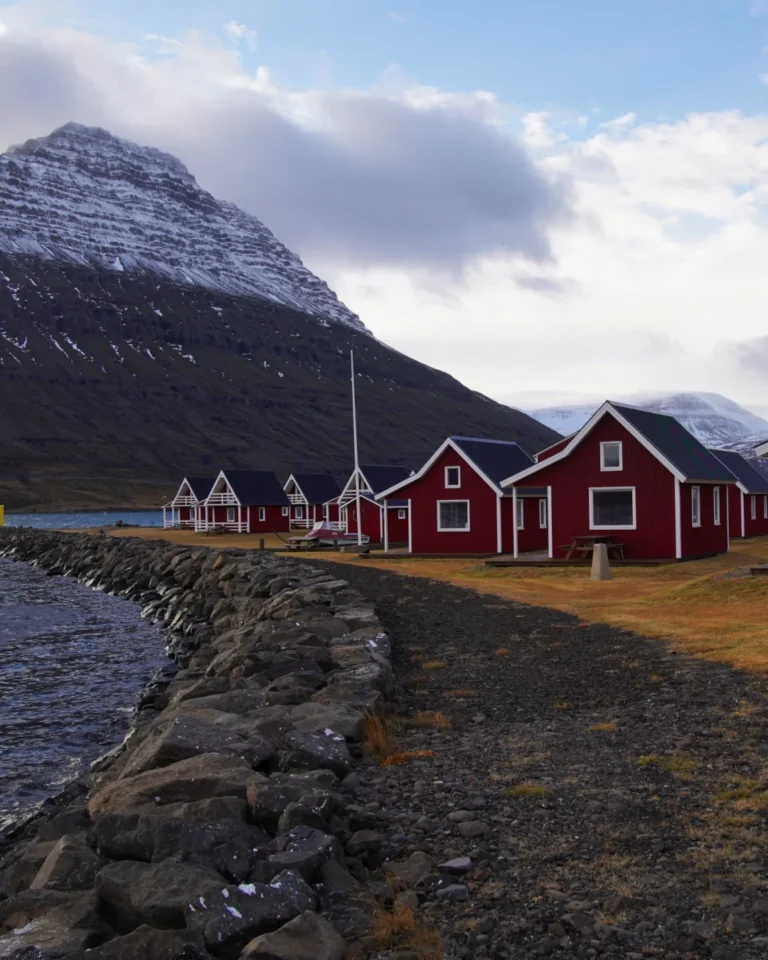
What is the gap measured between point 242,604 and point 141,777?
1846 centimetres

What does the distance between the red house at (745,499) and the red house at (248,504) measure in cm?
3935

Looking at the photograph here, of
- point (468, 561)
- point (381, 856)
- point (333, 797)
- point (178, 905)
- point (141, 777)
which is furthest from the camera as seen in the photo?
point (468, 561)

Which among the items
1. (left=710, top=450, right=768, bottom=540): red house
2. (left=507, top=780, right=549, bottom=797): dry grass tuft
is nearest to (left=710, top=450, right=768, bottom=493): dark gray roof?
(left=710, top=450, right=768, bottom=540): red house

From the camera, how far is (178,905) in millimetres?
5820

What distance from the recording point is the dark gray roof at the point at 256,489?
81.7 m

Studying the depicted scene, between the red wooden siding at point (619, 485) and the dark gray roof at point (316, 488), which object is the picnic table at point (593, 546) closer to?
the red wooden siding at point (619, 485)

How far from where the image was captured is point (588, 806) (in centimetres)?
768

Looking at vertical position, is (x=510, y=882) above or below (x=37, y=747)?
above

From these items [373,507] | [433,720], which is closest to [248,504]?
[373,507]

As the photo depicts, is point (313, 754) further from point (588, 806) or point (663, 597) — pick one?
point (663, 597)

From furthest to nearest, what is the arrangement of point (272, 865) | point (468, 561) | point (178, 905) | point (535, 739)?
point (468, 561), point (535, 739), point (272, 865), point (178, 905)

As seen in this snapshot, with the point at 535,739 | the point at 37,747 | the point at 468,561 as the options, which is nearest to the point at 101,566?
the point at 468,561

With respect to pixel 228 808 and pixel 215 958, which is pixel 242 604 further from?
pixel 215 958

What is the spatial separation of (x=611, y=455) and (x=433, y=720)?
27516mm
